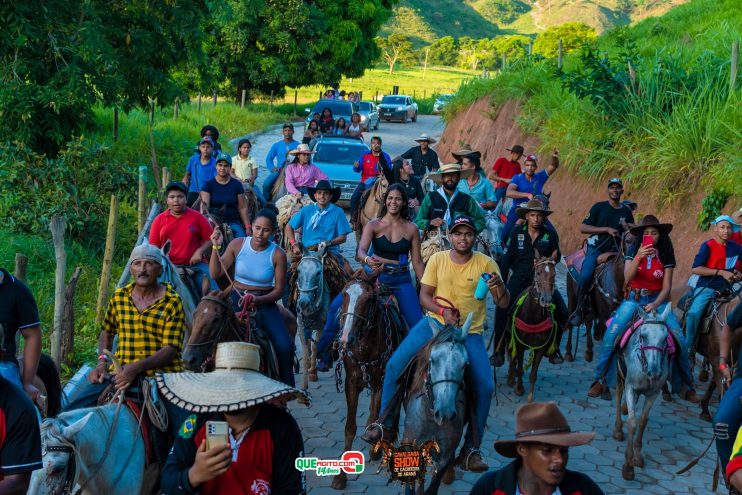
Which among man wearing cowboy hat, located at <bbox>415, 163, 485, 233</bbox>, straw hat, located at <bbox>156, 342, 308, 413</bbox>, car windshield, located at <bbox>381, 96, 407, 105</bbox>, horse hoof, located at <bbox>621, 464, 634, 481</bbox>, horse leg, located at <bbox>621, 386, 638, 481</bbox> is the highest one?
straw hat, located at <bbox>156, 342, 308, 413</bbox>

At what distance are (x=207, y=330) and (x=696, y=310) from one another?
6527mm

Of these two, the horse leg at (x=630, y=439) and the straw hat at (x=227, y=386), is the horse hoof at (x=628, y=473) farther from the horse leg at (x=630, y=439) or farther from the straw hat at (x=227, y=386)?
the straw hat at (x=227, y=386)

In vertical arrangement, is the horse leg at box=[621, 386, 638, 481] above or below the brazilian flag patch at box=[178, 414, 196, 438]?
below

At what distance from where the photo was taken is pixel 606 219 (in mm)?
13148

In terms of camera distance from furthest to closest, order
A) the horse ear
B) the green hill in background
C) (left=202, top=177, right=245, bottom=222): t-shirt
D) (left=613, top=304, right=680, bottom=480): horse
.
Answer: the green hill in background, (left=202, top=177, right=245, bottom=222): t-shirt, (left=613, top=304, right=680, bottom=480): horse, the horse ear

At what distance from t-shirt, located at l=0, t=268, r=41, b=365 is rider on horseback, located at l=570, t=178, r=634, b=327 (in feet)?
28.4

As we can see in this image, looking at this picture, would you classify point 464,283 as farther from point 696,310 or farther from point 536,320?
point 696,310

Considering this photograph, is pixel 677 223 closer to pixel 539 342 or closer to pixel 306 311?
pixel 539 342

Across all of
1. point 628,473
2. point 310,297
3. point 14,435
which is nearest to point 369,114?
point 310,297

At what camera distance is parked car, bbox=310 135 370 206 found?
936 inches

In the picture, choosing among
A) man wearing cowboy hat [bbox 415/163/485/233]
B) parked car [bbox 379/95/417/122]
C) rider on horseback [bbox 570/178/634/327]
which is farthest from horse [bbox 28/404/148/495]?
parked car [bbox 379/95/417/122]

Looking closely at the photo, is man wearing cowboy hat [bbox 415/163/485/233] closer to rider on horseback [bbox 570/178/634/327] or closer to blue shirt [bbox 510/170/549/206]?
rider on horseback [bbox 570/178/634/327]

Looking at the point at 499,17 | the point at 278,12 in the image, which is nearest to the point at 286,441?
the point at 278,12

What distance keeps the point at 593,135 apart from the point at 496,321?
9945mm
